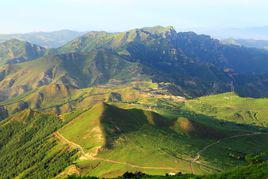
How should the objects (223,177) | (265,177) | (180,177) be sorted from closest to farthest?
(265,177), (223,177), (180,177)

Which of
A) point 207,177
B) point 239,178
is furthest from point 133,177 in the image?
point 239,178

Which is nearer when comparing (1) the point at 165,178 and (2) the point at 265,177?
(2) the point at 265,177

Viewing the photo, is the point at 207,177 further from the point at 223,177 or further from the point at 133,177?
the point at 133,177

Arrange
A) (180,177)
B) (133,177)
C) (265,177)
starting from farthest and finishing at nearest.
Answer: (133,177) → (180,177) → (265,177)

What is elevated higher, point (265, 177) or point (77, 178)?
point (265, 177)

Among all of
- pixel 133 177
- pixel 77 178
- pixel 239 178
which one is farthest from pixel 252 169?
pixel 77 178

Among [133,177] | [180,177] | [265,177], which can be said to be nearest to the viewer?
[265,177]

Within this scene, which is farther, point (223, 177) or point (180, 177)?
point (180, 177)

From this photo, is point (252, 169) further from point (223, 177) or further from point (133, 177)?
point (133, 177)

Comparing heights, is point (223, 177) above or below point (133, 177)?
above
